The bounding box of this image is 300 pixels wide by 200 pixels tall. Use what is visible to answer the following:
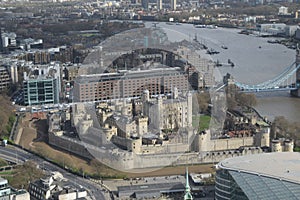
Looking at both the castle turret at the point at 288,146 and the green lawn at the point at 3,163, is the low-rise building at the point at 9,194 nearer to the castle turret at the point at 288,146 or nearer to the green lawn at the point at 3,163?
the green lawn at the point at 3,163

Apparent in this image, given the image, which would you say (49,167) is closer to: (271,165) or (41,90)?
(271,165)

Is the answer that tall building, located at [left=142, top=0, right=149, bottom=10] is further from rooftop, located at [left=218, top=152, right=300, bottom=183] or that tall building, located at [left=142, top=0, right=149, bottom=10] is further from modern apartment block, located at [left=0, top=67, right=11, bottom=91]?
rooftop, located at [left=218, top=152, right=300, bottom=183]

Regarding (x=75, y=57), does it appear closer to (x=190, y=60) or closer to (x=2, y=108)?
(x=190, y=60)

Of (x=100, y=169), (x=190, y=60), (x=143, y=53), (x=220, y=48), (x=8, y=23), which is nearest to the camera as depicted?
(x=100, y=169)

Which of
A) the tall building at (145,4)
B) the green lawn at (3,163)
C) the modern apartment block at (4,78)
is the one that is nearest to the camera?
the green lawn at (3,163)

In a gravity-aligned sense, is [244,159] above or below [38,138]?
above

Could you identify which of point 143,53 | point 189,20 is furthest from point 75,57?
point 189,20

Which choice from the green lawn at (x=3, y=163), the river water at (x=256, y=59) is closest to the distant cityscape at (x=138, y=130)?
the green lawn at (x=3, y=163)

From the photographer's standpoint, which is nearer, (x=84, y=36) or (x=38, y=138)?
(x=38, y=138)
